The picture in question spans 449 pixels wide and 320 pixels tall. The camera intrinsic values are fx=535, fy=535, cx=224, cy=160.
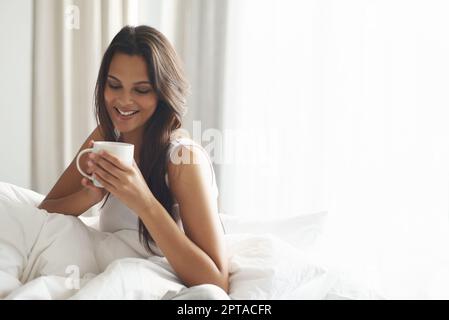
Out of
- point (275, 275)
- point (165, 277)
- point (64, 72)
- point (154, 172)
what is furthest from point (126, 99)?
point (64, 72)

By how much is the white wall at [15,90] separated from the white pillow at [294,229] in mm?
1322

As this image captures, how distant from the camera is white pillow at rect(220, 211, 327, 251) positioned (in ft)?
4.93

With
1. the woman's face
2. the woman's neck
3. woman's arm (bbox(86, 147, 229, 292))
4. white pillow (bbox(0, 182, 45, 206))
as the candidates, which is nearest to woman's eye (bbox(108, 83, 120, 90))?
the woman's face

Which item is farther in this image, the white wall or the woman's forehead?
the white wall

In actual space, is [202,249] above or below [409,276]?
above

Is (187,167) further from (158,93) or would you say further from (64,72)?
(64,72)

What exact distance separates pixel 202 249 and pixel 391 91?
1.35m

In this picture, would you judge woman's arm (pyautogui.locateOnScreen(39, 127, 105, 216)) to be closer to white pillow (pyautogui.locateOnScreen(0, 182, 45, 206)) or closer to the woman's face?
white pillow (pyautogui.locateOnScreen(0, 182, 45, 206))

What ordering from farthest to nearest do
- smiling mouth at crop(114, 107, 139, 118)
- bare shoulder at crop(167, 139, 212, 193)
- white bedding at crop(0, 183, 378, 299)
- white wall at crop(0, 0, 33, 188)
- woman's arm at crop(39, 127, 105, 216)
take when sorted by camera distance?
white wall at crop(0, 0, 33, 188) → woman's arm at crop(39, 127, 105, 216) → smiling mouth at crop(114, 107, 139, 118) → bare shoulder at crop(167, 139, 212, 193) → white bedding at crop(0, 183, 378, 299)

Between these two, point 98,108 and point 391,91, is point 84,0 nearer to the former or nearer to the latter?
point 98,108

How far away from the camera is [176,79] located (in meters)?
1.35

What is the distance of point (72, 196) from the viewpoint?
152 centimetres

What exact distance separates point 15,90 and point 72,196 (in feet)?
3.64
